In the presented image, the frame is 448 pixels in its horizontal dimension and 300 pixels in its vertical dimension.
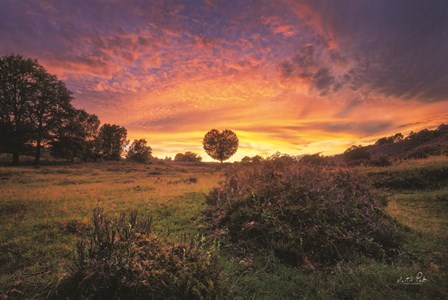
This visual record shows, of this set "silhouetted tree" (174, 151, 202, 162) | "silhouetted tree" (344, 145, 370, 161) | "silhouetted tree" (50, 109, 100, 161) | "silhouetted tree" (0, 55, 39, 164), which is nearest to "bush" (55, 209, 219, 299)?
"silhouetted tree" (344, 145, 370, 161)

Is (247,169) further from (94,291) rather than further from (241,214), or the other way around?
(94,291)

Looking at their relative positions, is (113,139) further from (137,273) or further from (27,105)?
(137,273)

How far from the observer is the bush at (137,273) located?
330 cm

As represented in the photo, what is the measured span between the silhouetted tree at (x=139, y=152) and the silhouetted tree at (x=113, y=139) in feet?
8.74

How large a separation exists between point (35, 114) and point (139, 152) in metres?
31.1

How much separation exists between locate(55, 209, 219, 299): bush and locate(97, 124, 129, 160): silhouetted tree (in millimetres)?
65491

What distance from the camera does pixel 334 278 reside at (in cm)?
473

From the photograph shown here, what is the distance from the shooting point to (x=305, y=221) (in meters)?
6.70

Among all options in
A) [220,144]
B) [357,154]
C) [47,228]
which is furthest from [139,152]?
[47,228]

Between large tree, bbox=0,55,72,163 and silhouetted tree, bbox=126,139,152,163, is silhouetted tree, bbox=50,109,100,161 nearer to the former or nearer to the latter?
large tree, bbox=0,55,72,163

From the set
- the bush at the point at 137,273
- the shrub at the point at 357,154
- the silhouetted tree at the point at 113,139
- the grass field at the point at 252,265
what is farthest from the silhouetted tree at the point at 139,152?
the bush at the point at 137,273

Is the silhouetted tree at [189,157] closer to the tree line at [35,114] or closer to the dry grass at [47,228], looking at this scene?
the tree line at [35,114]

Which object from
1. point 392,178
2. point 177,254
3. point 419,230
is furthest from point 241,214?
point 392,178

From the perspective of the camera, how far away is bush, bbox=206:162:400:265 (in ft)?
19.4
